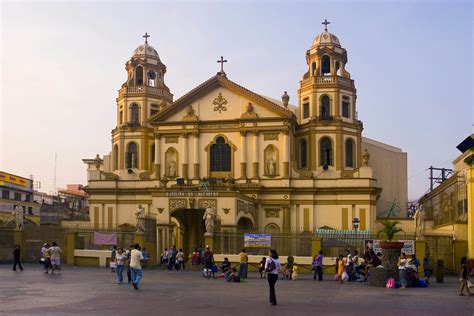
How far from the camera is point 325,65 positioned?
59.9 metres

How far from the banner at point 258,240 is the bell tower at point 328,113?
57.0ft

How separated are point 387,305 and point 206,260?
1393 centimetres

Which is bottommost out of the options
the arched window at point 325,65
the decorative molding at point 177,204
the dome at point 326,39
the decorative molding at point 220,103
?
the decorative molding at point 177,204

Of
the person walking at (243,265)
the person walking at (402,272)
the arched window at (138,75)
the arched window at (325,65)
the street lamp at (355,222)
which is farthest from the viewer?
the arched window at (138,75)

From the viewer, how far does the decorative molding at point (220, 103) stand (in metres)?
57.6

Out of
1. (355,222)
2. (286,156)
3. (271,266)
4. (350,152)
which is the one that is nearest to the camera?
(271,266)

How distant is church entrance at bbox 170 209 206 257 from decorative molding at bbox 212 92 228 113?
8840 millimetres

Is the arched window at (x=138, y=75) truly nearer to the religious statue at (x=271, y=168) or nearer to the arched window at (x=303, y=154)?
the religious statue at (x=271, y=168)

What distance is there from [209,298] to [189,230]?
3279 centimetres

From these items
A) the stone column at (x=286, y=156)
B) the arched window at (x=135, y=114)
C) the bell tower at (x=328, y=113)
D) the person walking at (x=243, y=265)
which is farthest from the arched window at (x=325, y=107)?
the person walking at (x=243, y=265)

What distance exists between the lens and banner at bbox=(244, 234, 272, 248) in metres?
41.2

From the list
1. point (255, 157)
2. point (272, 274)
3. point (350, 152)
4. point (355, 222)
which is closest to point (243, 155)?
point (255, 157)

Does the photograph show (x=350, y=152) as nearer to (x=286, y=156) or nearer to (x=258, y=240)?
(x=286, y=156)

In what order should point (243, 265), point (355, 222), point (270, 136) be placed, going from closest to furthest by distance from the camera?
1. point (243, 265)
2. point (355, 222)
3. point (270, 136)
